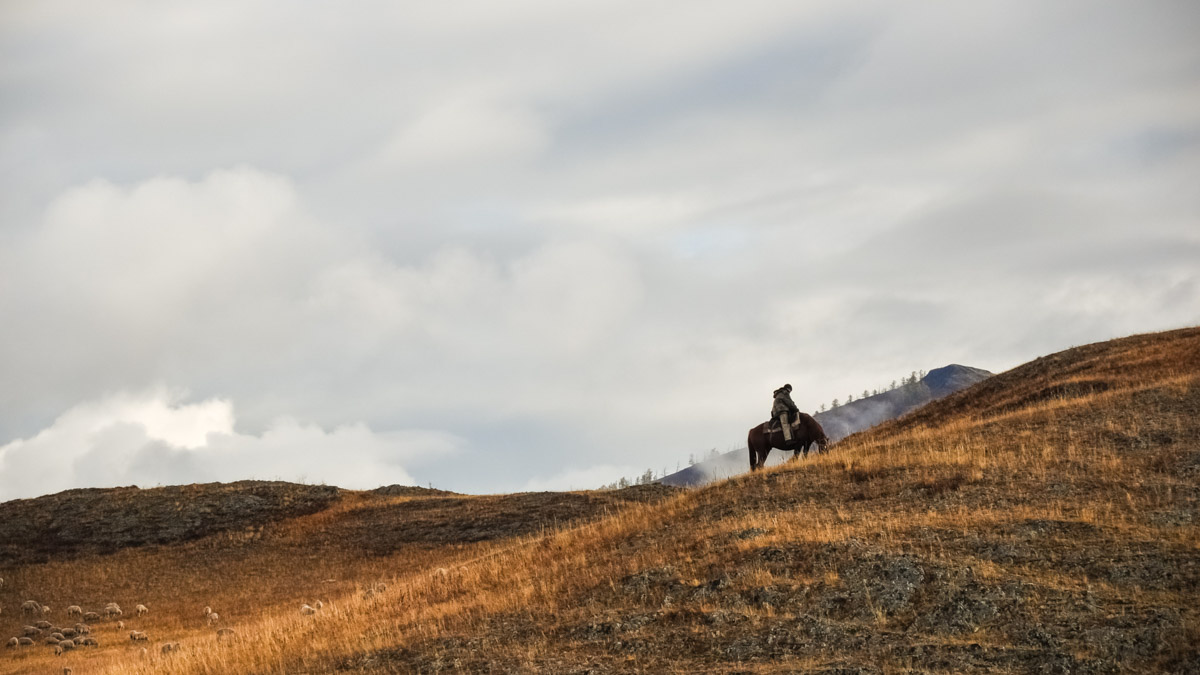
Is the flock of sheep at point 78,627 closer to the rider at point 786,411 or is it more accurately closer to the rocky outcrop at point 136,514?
the rocky outcrop at point 136,514

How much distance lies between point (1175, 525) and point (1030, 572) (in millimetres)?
3616

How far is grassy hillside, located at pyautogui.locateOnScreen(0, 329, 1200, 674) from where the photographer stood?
47.8 feet

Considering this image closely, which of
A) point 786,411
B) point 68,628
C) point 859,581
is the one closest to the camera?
point 859,581

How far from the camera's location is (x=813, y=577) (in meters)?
17.9

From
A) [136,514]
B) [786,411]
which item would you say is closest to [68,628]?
[136,514]

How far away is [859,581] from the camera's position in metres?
17.3

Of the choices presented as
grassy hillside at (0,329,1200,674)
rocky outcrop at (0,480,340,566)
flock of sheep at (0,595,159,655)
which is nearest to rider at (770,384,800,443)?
grassy hillside at (0,329,1200,674)

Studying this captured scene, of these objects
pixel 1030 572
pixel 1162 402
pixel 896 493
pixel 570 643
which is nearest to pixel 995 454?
pixel 896 493

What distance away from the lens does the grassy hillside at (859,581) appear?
14570 mm

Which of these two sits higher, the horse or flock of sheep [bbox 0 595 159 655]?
the horse

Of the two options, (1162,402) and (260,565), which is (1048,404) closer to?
(1162,402)

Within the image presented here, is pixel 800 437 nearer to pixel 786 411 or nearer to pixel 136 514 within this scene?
pixel 786 411

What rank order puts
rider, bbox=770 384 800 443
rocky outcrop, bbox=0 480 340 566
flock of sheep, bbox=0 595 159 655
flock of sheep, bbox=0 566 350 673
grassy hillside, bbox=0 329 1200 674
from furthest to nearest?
rocky outcrop, bbox=0 480 340 566 → rider, bbox=770 384 800 443 → flock of sheep, bbox=0 595 159 655 → flock of sheep, bbox=0 566 350 673 → grassy hillside, bbox=0 329 1200 674

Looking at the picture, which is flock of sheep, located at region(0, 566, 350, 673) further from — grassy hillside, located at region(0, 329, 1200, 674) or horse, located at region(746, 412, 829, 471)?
horse, located at region(746, 412, 829, 471)
